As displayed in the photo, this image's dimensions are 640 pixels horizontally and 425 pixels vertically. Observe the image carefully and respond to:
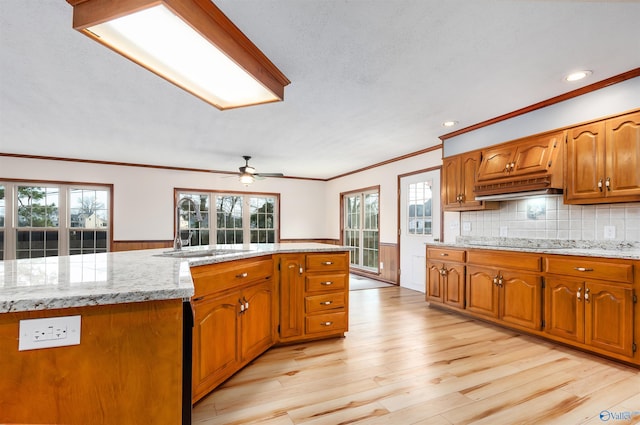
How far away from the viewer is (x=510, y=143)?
3.58 meters

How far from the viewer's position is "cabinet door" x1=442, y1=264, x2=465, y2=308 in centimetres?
374

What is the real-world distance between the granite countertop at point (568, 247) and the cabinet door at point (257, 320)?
2374mm

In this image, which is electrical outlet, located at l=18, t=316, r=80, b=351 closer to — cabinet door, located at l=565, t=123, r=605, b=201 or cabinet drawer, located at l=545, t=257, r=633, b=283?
cabinet drawer, located at l=545, t=257, r=633, b=283

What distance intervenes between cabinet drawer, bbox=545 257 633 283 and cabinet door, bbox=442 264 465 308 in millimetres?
982

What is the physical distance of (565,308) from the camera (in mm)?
2777

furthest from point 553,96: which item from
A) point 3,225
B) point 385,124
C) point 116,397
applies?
point 3,225

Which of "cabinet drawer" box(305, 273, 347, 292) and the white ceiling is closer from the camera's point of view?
the white ceiling

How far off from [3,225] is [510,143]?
8.11m

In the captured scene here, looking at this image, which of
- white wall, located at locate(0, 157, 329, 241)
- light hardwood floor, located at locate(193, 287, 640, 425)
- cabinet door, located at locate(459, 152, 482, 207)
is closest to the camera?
light hardwood floor, located at locate(193, 287, 640, 425)

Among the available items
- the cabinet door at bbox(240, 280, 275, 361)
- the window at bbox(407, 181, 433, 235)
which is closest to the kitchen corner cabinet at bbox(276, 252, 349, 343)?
the cabinet door at bbox(240, 280, 275, 361)

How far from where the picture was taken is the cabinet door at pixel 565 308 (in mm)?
2672

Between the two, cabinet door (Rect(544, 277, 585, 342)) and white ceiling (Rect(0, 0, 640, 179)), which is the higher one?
white ceiling (Rect(0, 0, 640, 179))

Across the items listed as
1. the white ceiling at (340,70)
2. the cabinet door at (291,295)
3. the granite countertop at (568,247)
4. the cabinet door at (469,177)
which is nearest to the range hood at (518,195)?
the cabinet door at (469,177)

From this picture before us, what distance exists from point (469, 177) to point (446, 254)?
1024 mm
